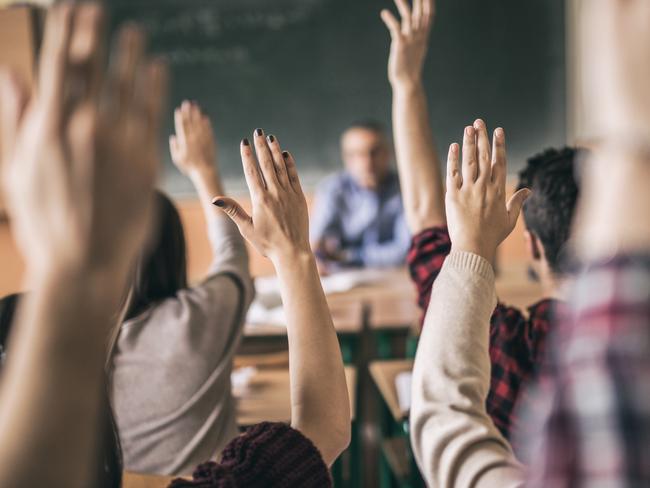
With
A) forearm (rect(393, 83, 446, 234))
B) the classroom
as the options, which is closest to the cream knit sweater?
the classroom

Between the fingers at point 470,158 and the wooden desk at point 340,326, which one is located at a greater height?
the fingers at point 470,158

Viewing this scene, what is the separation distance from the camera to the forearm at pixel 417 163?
4.68ft

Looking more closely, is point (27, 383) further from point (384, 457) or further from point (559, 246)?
point (384, 457)

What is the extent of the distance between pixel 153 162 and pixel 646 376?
0.36 meters

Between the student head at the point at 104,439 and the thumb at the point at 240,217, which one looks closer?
the thumb at the point at 240,217

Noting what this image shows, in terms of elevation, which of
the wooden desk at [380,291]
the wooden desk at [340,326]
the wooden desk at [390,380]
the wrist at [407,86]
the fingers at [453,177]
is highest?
the wrist at [407,86]

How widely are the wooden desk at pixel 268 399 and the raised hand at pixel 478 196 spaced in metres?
A: 1.16

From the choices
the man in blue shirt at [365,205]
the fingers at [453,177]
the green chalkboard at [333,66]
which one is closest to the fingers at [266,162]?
the fingers at [453,177]

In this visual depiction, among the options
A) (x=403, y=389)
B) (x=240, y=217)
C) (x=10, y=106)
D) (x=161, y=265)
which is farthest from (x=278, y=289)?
(x=10, y=106)

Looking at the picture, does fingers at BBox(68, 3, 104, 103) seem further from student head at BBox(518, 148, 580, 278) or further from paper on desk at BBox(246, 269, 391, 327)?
paper on desk at BBox(246, 269, 391, 327)

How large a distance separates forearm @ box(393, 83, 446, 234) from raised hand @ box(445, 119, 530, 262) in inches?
21.1

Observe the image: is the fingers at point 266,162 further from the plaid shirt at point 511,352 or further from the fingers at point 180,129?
the fingers at point 180,129

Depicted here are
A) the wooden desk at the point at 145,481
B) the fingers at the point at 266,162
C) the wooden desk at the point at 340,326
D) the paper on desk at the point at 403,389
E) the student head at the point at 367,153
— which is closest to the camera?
the fingers at the point at 266,162

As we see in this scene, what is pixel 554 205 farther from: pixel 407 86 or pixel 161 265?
pixel 161 265
